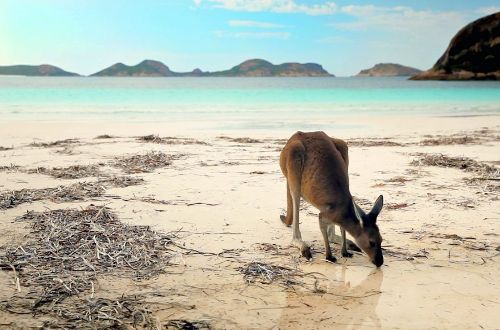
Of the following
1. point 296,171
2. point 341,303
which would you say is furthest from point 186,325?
point 296,171

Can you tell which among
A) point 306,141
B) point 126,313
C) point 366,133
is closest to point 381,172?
point 306,141

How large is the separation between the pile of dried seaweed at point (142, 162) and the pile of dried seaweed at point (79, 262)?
254 centimetres

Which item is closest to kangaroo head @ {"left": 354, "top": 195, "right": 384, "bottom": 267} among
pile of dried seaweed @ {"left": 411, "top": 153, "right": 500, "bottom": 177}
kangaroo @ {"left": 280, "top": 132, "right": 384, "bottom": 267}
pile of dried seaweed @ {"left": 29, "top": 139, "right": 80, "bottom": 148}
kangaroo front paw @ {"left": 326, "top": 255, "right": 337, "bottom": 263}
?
kangaroo @ {"left": 280, "top": 132, "right": 384, "bottom": 267}

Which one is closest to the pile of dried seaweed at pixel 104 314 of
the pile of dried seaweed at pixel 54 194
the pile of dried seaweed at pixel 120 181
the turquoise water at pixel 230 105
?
the pile of dried seaweed at pixel 54 194

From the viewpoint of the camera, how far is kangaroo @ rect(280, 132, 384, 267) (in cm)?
357

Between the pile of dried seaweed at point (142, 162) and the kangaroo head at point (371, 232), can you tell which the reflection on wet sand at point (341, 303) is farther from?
the pile of dried seaweed at point (142, 162)

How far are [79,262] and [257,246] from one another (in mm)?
1458

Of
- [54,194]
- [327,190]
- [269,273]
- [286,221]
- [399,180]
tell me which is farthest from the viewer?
[399,180]

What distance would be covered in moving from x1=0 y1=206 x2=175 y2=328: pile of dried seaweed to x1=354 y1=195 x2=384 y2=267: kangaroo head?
4.96 feet

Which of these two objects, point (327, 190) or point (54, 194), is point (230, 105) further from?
point (327, 190)

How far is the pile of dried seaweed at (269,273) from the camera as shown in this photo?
11.2 feet

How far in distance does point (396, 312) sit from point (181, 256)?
171 cm

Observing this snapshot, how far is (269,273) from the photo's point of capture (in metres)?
3.49

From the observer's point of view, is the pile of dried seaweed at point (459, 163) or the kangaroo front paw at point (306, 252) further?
the pile of dried seaweed at point (459, 163)
